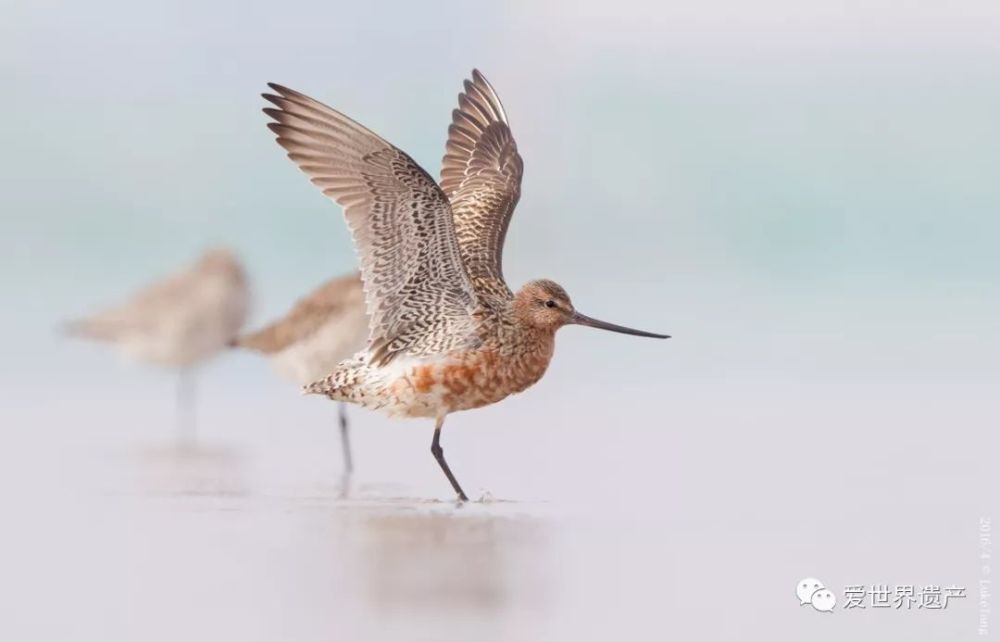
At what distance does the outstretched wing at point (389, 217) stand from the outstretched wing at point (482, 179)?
35cm

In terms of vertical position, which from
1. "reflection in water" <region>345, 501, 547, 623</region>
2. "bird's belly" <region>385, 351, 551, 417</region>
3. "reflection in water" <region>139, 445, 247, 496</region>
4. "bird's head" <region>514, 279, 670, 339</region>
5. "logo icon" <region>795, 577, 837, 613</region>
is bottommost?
"logo icon" <region>795, 577, 837, 613</region>

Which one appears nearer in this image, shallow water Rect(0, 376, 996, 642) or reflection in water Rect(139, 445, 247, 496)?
shallow water Rect(0, 376, 996, 642)

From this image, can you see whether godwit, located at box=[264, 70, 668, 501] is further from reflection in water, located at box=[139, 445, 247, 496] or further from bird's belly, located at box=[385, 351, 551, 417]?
reflection in water, located at box=[139, 445, 247, 496]

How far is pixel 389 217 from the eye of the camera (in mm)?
7098

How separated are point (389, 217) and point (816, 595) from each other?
224 centimetres

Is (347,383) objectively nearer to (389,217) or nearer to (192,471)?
(389,217)

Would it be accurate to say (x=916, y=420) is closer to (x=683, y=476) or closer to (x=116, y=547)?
(x=683, y=476)

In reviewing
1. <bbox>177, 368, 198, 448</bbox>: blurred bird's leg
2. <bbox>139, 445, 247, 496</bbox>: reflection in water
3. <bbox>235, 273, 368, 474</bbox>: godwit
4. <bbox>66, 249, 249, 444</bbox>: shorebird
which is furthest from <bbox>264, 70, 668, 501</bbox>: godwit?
<bbox>66, 249, 249, 444</bbox>: shorebird

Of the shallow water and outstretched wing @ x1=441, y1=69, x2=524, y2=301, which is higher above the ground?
outstretched wing @ x1=441, y1=69, x2=524, y2=301

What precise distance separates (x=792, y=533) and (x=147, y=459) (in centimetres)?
329

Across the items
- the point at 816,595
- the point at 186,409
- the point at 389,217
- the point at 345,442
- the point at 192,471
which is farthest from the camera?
the point at 186,409

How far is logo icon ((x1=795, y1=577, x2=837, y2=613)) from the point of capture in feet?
19.1

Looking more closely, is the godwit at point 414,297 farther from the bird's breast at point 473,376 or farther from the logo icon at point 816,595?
the logo icon at point 816,595

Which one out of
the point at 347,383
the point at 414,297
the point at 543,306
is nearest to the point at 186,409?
the point at 347,383
